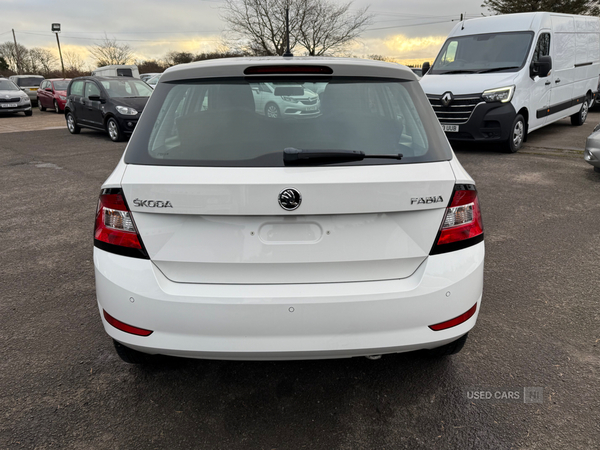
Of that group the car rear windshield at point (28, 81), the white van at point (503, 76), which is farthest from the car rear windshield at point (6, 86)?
the white van at point (503, 76)

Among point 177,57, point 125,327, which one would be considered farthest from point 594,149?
point 177,57

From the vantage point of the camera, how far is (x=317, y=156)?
2043mm

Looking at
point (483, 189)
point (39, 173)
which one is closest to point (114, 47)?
point (39, 173)

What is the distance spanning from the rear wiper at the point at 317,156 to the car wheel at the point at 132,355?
4.18 feet

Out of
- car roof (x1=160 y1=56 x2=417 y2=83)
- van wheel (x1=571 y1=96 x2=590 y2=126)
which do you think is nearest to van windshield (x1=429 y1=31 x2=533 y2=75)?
van wheel (x1=571 y1=96 x2=590 y2=126)

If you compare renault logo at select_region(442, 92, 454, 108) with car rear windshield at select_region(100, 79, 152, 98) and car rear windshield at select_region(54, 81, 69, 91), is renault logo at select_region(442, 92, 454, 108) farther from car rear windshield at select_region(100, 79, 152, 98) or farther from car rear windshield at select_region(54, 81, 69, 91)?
car rear windshield at select_region(54, 81, 69, 91)

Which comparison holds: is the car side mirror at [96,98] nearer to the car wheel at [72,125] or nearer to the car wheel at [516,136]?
the car wheel at [72,125]

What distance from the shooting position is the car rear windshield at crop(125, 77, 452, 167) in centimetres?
213

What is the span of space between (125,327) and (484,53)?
954cm

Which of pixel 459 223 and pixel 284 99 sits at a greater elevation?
pixel 284 99

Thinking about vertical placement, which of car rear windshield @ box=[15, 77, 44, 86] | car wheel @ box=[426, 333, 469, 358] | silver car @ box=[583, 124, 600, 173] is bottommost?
car wheel @ box=[426, 333, 469, 358]

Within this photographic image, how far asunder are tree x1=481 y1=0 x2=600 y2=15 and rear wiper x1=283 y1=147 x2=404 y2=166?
123ft

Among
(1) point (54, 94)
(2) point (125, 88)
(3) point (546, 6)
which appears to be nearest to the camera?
(2) point (125, 88)

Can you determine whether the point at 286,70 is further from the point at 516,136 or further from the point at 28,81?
the point at 28,81
